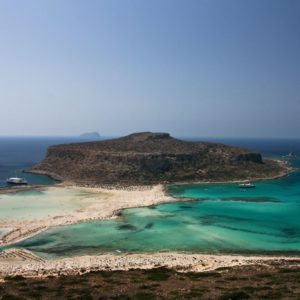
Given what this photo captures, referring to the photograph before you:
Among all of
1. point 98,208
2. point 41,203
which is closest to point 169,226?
point 98,208

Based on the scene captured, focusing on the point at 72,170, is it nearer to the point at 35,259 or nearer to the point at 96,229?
the point at 96,229

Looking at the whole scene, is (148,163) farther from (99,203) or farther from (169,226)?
(169,226)

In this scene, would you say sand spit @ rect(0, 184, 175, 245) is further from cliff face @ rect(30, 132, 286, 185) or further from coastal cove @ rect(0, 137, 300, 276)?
cliff face @ rect(30, 132, 286, 185)

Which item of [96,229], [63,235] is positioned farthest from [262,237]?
[63,235]

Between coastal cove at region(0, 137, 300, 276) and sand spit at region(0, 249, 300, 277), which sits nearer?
sand spit at region(0, 249, 300, 277)

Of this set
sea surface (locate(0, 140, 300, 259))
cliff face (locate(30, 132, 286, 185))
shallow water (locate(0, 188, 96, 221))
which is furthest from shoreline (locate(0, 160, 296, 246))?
cliff face (locate(30, 132, 286, 185))
